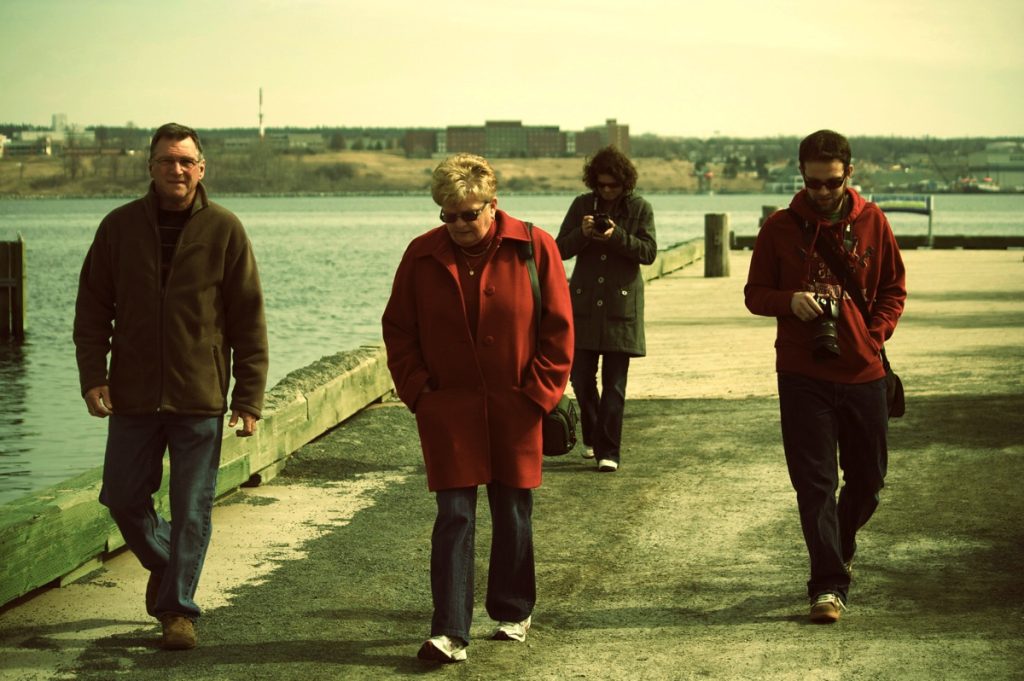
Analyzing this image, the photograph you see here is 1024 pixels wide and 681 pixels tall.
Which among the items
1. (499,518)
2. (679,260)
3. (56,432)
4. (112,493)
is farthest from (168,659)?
(679,260)

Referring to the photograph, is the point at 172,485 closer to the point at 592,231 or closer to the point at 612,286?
the point at 592,231

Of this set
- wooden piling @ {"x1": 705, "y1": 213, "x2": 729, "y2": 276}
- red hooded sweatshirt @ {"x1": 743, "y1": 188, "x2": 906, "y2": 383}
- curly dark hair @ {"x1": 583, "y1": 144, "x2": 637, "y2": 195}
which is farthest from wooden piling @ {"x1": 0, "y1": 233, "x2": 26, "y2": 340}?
red hooded sweatshirt @ {"x1": 743, "y1": 188, "x2": 906, "y2": 383}

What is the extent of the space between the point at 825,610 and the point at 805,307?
1.14 meters

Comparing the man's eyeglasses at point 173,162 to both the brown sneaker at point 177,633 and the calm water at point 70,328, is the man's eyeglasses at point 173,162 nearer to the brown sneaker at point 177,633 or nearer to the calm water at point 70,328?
the brown sneaker at point 177,633

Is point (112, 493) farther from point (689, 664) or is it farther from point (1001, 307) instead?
point (1001, 307)

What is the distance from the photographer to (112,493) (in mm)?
5906

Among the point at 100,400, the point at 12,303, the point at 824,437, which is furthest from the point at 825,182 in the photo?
the point at 12,303

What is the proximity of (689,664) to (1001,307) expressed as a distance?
637 inches

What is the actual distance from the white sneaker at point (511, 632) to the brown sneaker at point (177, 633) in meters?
1.11

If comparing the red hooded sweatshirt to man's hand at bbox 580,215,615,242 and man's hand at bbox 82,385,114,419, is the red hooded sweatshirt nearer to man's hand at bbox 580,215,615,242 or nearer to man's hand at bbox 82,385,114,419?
man's hand at bbox 82,385,114,419

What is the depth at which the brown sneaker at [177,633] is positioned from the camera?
582cm

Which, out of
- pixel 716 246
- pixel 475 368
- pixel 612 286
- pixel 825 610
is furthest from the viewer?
pixel 716 246

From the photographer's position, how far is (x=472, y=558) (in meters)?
5.86

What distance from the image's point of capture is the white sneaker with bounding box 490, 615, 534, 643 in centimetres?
588
